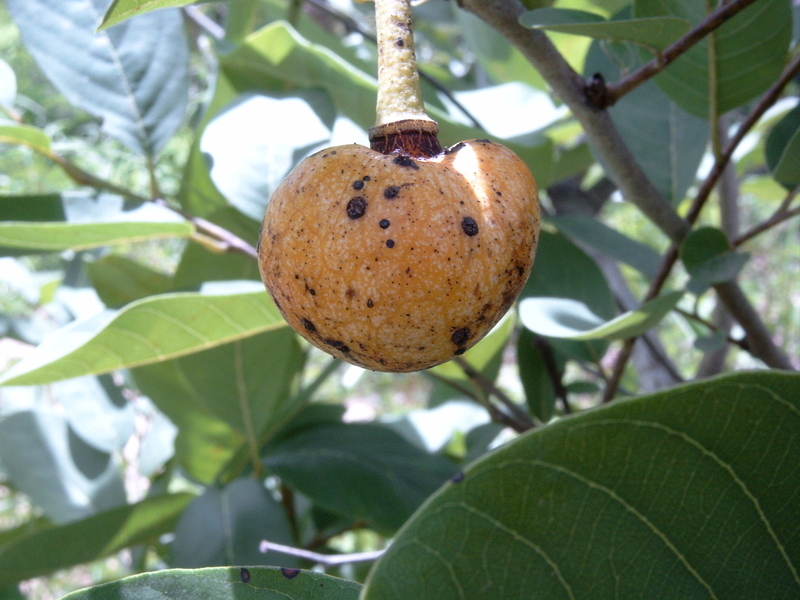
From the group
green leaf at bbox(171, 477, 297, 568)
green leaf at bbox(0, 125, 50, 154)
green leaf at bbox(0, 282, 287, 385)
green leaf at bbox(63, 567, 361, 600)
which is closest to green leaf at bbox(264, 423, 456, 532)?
green leaf at bbox(171, 477, 297, 568)

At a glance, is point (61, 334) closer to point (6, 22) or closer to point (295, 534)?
point (295, 534)

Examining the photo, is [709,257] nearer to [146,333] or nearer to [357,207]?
[357,207]

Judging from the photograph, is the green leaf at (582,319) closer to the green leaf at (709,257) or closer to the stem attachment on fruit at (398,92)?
the green leaf at (709,257)

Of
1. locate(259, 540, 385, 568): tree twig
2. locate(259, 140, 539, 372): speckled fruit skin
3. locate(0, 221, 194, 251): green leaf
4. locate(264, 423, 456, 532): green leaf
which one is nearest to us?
locate(259, 140, 539, 372): speckled fruit skin

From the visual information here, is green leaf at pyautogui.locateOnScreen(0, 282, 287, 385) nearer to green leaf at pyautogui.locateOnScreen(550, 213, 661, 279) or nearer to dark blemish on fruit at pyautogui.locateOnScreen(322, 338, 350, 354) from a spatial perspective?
dark blemish on fruit at pyautogui.locateOnScreen(322, 338, 350, 354)

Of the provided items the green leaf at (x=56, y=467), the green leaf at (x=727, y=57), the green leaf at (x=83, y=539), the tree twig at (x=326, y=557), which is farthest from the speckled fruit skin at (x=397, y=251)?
the green leaf at (x=56, y=467)

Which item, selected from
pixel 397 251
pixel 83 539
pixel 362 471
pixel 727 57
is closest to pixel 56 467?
pixel 83 539
